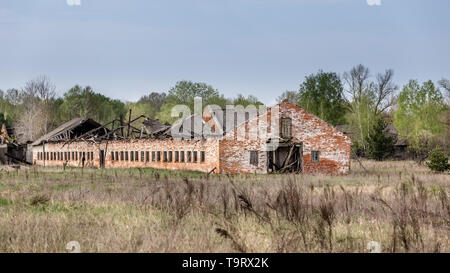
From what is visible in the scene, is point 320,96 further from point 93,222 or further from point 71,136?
point 93,222

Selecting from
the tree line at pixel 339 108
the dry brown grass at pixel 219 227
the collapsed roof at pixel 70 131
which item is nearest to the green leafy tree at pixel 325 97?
the tree line at pixel 339 108

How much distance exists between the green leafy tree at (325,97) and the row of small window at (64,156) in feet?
105

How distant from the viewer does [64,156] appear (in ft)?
155

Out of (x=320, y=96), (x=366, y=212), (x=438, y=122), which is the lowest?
(x=366, y=212)

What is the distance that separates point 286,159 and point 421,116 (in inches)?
1032

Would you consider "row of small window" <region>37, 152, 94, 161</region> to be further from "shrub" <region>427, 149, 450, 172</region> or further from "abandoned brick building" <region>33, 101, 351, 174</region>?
"shrub" <region>427, 149, 450, 172</region>

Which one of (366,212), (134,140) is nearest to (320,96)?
(134,140)

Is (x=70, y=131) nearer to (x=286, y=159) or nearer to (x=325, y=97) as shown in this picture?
(x=286, y=159)

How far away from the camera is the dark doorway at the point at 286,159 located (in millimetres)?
31562

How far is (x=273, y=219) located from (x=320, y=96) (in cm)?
5748

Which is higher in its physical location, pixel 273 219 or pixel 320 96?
pixel 320 96

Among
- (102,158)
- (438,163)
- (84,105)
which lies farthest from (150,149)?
(84,105)

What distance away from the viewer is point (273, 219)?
28.4 ft

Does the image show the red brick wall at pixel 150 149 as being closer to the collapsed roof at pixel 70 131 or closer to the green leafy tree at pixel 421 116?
the collapsed roof at pixel 70 131
